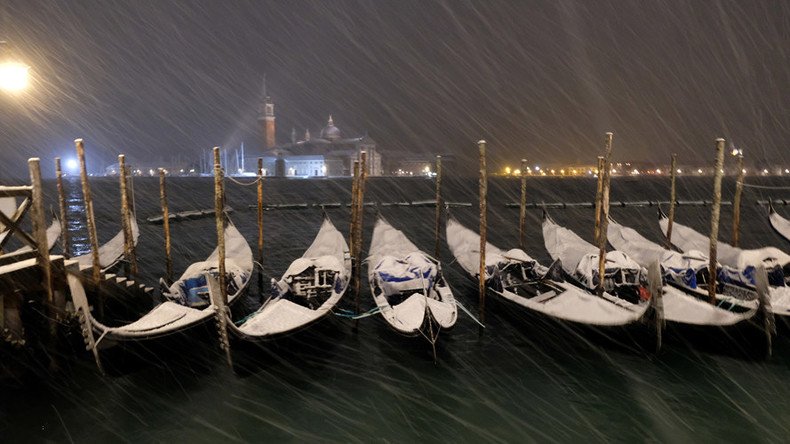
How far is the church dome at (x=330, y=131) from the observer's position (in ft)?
511

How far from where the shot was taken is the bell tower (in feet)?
483

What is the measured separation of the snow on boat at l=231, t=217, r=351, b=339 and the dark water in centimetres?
56

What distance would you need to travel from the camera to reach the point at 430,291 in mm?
11000

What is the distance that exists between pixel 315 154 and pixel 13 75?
139676 mm

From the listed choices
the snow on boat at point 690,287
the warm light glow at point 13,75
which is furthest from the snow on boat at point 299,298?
the snow on boat at point 690,287

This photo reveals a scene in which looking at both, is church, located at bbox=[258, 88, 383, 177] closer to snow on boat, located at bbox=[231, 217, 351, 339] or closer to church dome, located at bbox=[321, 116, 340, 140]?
church dome, located at bbox=[321, 116, 340, 140]

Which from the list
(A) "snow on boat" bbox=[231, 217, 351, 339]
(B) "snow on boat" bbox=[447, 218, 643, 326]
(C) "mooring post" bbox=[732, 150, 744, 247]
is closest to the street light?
(A) "snow on boat" bbox=[231, 217, 351, 339]

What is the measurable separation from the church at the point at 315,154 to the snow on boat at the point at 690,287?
11347 centimetres

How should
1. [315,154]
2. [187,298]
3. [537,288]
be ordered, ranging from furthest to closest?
[315,154] < [537,288] < [187,298]

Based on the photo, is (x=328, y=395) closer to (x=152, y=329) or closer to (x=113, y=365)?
(x=152, y=329)

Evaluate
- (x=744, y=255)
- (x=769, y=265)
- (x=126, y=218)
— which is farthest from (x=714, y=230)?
(x=126, y=218)

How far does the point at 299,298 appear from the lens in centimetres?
1120

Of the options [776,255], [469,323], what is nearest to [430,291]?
[469,323]

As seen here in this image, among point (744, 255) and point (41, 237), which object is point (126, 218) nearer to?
point (41, 237)
